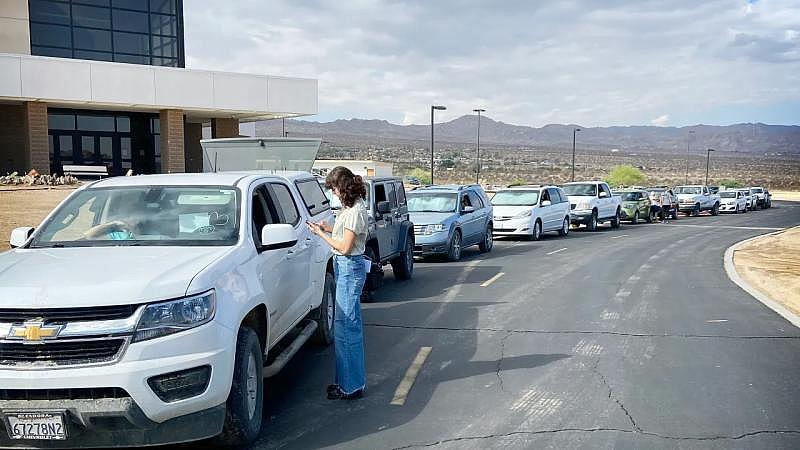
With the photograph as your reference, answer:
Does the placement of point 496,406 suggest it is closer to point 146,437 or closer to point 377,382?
point 377,382

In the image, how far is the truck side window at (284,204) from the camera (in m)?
7.16

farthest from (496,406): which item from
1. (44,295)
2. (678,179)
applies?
(678,179)

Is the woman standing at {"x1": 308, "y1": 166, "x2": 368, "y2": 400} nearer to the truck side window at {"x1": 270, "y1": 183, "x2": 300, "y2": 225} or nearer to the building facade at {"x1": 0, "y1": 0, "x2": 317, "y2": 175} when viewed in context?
the truck side window at {"x1": 270, "y1": 183, "x2": 300, "y2": 225}

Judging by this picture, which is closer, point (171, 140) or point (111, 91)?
point (111, 91)

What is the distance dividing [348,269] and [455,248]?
10935 mm

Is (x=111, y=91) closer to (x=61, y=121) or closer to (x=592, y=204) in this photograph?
(x=61, y=121)

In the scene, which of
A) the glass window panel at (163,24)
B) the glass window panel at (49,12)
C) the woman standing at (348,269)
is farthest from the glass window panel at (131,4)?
the woman standing at (348,269)

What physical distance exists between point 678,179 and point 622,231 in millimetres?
86349

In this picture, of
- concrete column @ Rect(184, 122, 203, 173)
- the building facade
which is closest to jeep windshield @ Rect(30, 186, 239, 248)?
the building facade

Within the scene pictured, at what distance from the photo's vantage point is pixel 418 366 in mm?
7480

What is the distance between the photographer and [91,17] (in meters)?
34.6

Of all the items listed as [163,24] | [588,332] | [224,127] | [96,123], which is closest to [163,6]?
[163,24]

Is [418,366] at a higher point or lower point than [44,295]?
lower

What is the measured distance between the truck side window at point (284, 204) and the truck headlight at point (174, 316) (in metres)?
2.51
